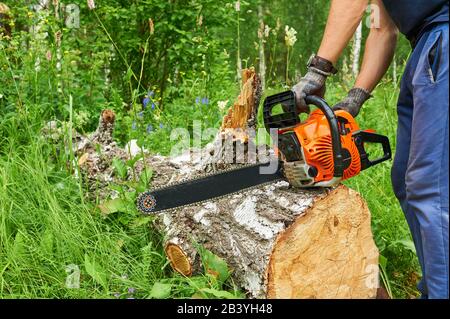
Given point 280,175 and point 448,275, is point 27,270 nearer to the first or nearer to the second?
point 280,175

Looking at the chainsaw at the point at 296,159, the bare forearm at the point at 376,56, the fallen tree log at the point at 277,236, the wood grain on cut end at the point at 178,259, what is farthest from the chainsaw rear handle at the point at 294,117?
the wood grain on cut end at the point at 178,259

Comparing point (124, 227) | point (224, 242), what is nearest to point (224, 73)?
point (124, 227)

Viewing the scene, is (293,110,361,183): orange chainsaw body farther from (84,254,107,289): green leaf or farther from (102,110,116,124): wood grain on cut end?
(102,110,116,124): wood grain on cut end

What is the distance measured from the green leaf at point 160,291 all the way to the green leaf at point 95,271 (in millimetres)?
269

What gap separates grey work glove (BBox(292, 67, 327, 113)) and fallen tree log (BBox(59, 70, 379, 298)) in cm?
44

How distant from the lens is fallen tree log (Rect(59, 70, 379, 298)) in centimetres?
260

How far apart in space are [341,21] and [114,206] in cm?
163

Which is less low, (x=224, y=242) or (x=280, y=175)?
(x=280, y=175)

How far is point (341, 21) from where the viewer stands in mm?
2537

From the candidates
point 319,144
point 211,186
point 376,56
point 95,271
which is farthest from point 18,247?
point 376,56

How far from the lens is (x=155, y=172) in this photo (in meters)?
3.49

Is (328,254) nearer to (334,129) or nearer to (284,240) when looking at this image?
(284,240)

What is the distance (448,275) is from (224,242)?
109cm

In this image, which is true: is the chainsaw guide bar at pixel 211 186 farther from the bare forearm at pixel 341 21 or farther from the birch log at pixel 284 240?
the bare forearm at pixel 341 21
